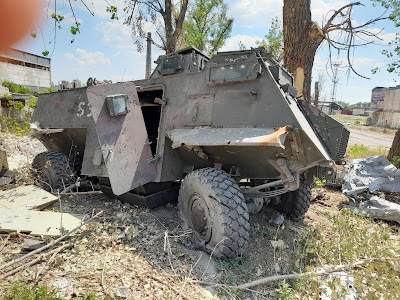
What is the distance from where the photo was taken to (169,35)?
10961 millimetres

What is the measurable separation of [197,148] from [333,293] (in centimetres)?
201

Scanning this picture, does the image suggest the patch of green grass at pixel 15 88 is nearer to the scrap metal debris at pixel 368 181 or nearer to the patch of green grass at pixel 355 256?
the scrap metal debris at pixel 368 181

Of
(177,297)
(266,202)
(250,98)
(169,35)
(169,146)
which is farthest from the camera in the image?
(169,35)

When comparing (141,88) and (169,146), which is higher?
(141,88)

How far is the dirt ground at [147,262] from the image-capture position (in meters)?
2.64

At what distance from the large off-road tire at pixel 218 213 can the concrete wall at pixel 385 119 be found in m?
33.5

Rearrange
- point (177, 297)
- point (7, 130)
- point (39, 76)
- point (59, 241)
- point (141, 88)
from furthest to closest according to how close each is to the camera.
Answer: point (39, 76) → point (7, 130) → point (141, 88) → point (59, 241) → point (177, 297)

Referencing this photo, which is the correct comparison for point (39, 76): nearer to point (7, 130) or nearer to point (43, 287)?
point (7, 130)

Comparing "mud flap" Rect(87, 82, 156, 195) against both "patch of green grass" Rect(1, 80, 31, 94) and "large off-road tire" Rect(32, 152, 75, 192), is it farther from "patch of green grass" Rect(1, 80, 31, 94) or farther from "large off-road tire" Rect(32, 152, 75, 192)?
"patch of green grass" Rect(1, 80, 31, 94)

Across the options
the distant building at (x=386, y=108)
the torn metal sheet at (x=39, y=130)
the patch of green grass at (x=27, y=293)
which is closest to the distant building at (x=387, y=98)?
the distant building at (x=386, y=108)

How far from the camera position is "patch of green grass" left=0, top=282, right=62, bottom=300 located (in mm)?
2217

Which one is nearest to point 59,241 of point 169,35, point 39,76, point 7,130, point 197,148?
point 197,148

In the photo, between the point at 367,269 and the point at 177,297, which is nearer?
the point at 177,297

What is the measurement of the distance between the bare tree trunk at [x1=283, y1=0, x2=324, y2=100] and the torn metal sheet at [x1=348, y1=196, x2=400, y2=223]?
2734 millimetres
